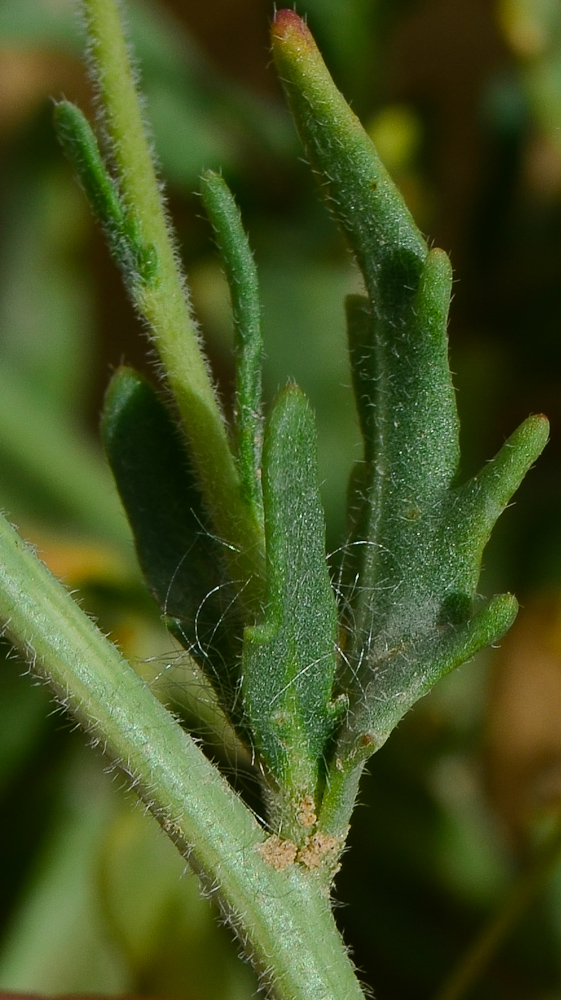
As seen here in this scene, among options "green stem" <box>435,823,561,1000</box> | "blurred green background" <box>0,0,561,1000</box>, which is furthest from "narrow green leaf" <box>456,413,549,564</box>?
"blurred green background" <box>0,0,561,1000</box>

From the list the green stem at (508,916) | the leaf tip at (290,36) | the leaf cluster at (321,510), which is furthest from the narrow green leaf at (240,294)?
the green stem at (508,916)

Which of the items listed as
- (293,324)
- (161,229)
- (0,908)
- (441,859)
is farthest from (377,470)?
(0,908)

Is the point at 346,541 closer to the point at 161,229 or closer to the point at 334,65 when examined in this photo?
the point at 161,229

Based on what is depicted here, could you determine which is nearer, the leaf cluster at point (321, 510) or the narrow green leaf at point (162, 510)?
the leaf cluster at point (321, 510)

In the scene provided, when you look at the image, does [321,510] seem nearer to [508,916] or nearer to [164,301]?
[164,301]

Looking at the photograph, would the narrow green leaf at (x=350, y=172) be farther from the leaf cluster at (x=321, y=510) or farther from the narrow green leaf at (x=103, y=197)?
the narrow green leaf at (x=103, y=197)

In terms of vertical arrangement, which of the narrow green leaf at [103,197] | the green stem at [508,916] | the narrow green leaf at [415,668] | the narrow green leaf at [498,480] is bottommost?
the green stem at [508,916]

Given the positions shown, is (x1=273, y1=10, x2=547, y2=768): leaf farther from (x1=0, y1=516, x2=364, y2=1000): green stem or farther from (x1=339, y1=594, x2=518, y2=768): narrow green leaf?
(x1=0, y1=516, x2=364, y2=1000): green stem
